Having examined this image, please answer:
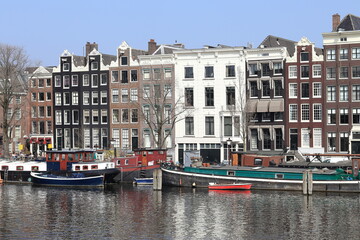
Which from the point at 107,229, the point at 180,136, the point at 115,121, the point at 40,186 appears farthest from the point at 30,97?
the point at 107,229

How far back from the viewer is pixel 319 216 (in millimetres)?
56594

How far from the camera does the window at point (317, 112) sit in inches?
Result: 3529

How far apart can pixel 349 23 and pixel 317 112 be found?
11.1 metres

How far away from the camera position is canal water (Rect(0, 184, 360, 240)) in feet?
166

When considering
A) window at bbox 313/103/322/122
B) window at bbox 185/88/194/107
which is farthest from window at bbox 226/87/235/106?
window at bbox 313/103/322/122

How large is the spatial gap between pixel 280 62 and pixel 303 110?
6.46 meters

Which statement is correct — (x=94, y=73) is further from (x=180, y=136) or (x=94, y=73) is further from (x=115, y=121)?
(x=180, y=136)

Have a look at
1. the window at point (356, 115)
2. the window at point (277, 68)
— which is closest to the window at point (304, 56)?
the window at point (277, 68)

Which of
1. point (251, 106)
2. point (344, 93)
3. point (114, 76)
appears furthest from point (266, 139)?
point (114, 76)

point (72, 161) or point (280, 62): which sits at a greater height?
point (280, 62)

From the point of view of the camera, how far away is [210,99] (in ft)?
317

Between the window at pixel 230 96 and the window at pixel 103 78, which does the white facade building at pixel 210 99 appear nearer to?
the window at pixel 230 96

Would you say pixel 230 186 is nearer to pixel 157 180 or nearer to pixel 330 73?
pixel 157 180

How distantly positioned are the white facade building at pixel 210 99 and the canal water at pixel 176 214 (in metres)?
21.7
